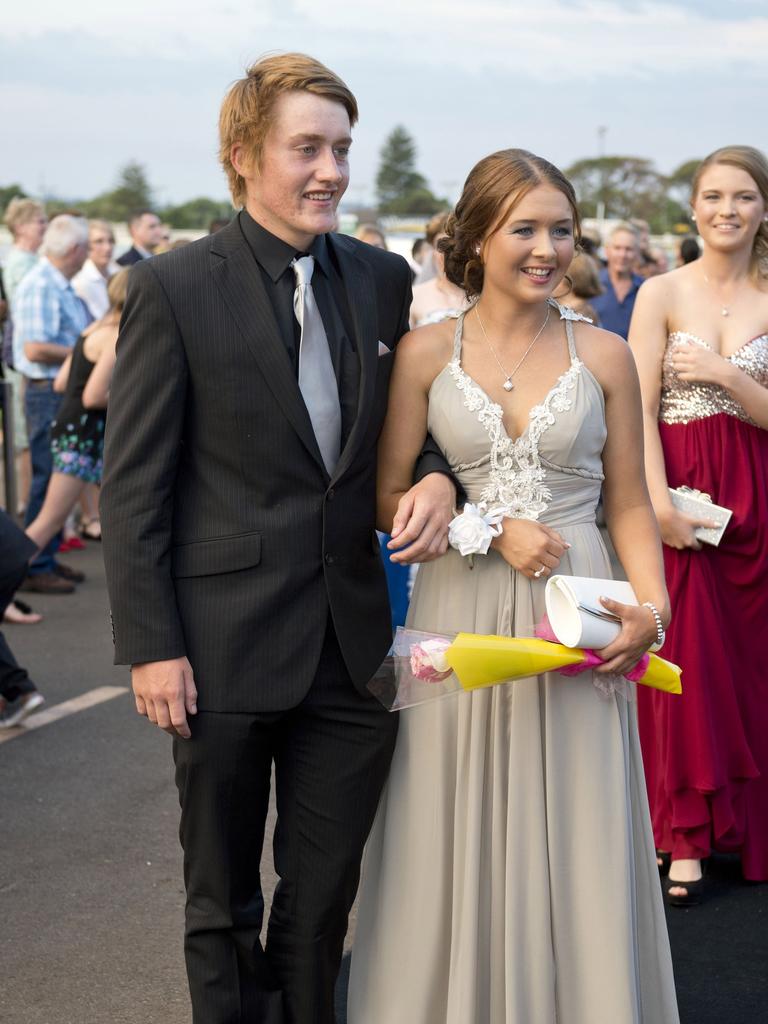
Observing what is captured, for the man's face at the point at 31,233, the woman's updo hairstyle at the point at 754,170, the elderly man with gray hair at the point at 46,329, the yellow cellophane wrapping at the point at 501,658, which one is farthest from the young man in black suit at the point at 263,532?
the man's face at the point at 31,233

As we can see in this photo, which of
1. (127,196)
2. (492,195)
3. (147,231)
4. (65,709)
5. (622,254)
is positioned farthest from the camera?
(127,196)

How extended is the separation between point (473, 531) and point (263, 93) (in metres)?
1.04

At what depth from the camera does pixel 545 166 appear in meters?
3.06

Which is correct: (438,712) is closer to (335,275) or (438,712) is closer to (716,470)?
(335,275)

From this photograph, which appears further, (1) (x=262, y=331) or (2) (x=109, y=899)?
(2) (x=109, y=899)

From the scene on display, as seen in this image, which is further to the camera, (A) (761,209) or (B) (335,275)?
(A) (761,209)

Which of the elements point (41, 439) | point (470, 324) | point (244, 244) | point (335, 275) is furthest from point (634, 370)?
point (41, 439)

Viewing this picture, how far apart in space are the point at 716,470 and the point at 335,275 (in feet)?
6.77

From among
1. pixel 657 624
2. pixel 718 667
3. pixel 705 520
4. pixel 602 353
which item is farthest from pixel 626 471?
pixel 718 667

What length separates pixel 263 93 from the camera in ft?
9.39

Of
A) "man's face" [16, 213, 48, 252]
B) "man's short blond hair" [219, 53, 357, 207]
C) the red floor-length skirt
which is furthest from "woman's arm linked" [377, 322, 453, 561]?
"man's face" [16, 213, 48, 252]

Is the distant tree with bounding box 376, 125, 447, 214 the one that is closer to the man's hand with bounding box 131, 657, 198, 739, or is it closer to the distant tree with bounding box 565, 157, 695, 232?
the distant tree with bounding box 565, 157, 695, 232

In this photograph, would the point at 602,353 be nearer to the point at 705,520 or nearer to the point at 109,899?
the point at 705,520

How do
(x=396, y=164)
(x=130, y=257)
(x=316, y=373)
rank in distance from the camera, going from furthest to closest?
(x=396, y=164)
(x=130, y=257)
(x=316, y=373)
